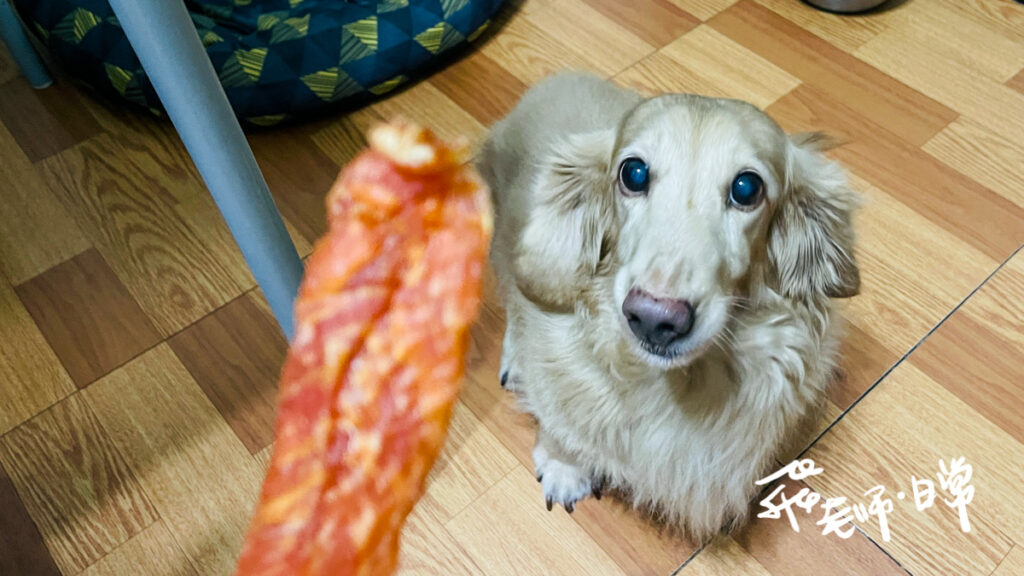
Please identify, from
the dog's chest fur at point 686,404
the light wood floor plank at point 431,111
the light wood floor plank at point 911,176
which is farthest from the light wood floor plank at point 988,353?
the light wood floor plank at point 431,111

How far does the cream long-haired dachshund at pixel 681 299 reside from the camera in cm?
90

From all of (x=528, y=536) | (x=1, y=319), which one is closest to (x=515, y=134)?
(x=528, y=536)

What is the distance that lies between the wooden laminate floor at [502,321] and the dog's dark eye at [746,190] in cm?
58

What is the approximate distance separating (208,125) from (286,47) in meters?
1.15

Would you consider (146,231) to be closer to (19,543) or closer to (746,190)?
(19,543)

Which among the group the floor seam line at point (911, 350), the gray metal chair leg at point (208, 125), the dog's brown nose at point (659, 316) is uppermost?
the gray metal chair leg at point (208, 125)

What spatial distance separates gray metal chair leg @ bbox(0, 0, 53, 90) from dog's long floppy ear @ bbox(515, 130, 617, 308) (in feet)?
4.68

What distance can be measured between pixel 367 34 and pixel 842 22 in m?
1.22

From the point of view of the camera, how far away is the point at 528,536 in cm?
126

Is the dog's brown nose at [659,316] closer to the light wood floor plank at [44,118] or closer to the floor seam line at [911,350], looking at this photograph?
the floor seam line at [911,350]

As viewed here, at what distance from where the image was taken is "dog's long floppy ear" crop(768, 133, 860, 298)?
1.03 metres

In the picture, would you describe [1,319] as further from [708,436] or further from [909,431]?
[909,431]

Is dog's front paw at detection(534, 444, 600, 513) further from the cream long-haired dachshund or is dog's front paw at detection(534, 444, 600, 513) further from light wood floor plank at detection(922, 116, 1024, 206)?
light wood floor plank at detection(922, 116, 1024, 206)

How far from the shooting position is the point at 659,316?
33.0 inches
